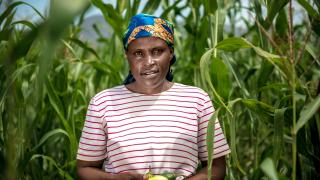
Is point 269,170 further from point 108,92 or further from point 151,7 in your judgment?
point 151,7

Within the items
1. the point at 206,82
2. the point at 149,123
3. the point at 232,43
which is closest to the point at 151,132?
the point at 149,123

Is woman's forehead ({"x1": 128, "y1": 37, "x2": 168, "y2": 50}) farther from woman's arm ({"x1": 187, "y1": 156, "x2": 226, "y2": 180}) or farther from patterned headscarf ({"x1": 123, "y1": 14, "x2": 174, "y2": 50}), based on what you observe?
woman's arm ({"x1": 187, "y1": 156, "x2": 226, "y2": 180})

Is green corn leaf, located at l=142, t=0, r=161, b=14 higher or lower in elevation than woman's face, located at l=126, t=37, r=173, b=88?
higher

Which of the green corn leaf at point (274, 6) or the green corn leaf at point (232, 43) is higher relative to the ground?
the green corn leaf at point (274, 6)

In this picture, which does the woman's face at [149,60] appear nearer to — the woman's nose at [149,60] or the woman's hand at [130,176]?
the woman's nose at [149,60]

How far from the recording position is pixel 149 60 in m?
1.29

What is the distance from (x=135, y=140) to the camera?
1343mm

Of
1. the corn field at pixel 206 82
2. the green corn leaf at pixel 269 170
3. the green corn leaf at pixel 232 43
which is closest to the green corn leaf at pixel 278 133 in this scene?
the corn field at pixel 206 82

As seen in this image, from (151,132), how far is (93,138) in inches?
7.2

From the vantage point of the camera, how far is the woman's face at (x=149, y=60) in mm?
1303

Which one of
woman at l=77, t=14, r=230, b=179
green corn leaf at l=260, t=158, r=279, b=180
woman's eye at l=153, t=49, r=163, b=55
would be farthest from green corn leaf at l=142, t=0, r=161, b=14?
green corn leaf at l=260, t=158, r=279, b=180

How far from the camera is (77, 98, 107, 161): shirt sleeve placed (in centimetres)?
137

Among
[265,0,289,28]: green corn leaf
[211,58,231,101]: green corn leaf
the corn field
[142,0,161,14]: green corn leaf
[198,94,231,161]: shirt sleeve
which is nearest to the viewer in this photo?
the corn field

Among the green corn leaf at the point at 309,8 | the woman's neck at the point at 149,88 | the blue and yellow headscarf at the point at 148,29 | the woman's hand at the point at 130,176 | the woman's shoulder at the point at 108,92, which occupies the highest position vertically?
the green corn leaf at the point at 309,8
